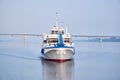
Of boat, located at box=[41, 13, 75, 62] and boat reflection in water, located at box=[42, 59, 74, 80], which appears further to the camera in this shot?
boat, located at box=[41, 13, 75, 62]

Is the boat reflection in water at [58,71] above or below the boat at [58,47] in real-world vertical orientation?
below

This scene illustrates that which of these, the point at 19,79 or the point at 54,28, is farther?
the point at 54,28

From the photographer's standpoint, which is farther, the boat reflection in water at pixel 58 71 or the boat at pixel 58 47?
the boat at pixel 58 47

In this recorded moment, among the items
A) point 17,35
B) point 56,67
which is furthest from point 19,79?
point 17,35

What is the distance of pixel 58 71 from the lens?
90.6 feet

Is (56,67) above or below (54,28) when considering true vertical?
below

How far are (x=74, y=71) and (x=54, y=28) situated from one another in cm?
1115

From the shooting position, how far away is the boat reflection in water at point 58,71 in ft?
79.5

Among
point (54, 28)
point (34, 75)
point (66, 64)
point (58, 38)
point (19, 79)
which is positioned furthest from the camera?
point (54, 28)

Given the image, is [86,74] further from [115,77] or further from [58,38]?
[58,38]

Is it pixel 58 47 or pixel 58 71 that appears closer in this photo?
pixel 58 71

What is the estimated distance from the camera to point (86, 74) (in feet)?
86.5

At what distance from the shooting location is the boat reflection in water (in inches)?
954

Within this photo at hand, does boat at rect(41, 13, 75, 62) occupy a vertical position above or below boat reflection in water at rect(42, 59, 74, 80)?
above
